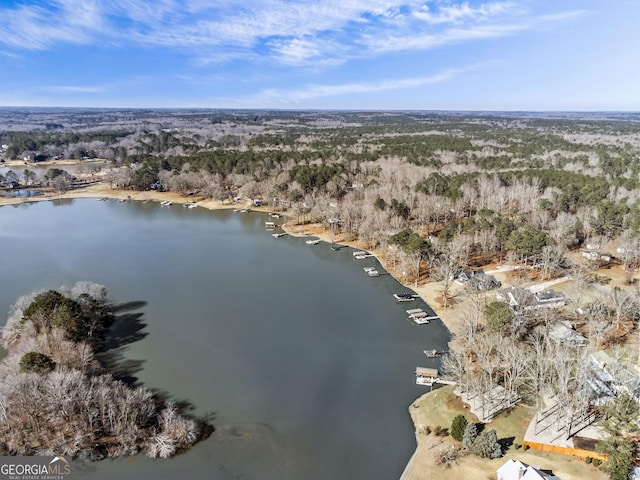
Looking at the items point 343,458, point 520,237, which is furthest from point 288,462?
point 520,237

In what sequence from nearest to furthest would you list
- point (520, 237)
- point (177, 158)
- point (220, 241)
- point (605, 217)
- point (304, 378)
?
point (304, 378) < point (520, 237) < point (605, 217) < point (220, 241) < point (177, 158)

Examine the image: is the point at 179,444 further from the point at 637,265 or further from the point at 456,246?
the point at 637,265

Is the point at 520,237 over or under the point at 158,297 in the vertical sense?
over

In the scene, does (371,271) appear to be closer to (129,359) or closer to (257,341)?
(257,341)

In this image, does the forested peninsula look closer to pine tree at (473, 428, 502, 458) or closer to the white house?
pine tree at (473, 428, 502, 458)

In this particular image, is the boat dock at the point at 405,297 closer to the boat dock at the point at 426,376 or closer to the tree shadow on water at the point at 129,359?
the boat dock at the point at 426,376

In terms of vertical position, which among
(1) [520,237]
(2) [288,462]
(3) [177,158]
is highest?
(3) [177,158]
